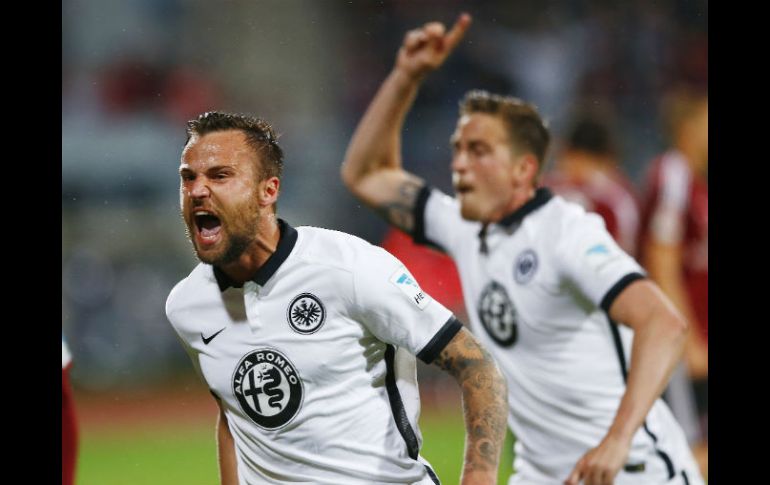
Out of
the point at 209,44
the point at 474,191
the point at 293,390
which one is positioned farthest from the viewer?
the point at 209,44

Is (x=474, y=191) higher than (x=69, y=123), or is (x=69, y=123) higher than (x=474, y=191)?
(x=69, y=123)

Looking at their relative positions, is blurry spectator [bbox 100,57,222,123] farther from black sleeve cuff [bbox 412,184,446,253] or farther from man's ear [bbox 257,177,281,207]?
man's ear [bbox 257,177,281,207]

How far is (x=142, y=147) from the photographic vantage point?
10.4 m

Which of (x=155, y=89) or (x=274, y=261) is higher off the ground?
(x=155, y=89)

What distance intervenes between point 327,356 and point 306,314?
0.13 meters

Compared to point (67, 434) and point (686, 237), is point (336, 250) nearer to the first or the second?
point (67, 434)

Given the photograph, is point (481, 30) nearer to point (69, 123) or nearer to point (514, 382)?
point (69, 123)

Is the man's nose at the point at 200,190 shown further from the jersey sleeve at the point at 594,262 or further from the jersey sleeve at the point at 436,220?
the jersey sleeve at the point at 436,220

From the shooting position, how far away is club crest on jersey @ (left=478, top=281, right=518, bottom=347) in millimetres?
4184

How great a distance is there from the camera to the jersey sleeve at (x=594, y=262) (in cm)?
383

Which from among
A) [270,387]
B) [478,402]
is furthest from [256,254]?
[478,402]

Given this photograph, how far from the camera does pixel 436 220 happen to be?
4.64m
